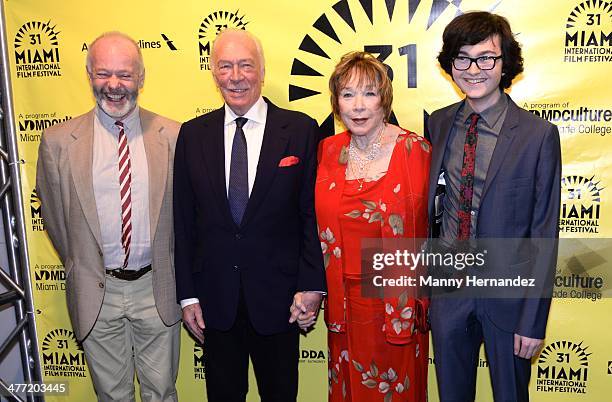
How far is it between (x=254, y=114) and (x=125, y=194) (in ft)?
2.18

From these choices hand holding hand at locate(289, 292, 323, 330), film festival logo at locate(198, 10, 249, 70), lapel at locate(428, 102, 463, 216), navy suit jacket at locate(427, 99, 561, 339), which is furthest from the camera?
film festival logo at locate(198, 10, 249, 70)

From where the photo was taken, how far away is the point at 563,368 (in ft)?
10.2

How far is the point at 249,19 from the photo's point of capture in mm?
3055

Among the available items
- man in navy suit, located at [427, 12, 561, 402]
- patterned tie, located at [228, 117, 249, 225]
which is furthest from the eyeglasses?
→ patterned tie, located at [228, 117, 249, 225]

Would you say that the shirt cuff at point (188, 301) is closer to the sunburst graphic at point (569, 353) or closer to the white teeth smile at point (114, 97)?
the white teeth smile at point (114, 97)

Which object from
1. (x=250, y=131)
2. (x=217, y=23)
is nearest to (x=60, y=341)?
(x=250, y=131)

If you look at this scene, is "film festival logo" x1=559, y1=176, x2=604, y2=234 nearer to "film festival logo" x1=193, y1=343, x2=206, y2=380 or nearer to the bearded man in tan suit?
the bearded man in tan suit

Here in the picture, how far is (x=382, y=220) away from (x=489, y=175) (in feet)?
1.45

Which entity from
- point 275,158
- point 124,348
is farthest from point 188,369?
point 275,158

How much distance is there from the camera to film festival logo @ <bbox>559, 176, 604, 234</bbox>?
9.73 feet

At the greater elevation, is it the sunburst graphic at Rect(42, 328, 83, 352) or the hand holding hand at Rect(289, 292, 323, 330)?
the hand holding hand at Rect(289, 292, 323, 330)

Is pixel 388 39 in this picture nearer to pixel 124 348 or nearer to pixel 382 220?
pixel 382 220

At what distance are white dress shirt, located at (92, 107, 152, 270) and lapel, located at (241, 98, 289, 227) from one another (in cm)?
51

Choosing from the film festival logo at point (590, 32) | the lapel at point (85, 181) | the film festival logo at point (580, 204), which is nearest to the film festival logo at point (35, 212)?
the lapel at point (85, 181)
